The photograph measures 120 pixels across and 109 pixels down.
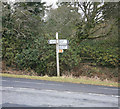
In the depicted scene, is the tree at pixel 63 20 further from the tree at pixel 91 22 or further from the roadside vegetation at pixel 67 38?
the tree at pixel 91 22

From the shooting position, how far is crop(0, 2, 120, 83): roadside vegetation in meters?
21.2

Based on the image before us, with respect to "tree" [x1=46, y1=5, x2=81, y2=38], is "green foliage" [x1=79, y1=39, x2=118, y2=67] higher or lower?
lower

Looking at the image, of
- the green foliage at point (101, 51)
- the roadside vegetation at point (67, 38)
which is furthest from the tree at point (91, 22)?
the green foliage at point (101, 51)

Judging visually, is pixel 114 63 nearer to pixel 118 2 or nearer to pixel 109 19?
pixel 109 19

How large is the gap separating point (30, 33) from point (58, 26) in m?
3.53

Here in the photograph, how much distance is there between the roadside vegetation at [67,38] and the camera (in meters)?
21.2

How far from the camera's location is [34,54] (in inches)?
845

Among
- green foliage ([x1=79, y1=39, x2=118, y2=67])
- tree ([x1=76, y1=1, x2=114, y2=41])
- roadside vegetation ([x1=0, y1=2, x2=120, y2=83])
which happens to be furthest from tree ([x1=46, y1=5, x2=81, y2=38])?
green foliage ([x1=79, y1=39, x2=118, y2=67])

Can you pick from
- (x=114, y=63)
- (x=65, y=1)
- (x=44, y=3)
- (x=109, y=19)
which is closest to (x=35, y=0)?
(x=44, y=3)

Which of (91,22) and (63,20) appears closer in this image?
(63,20)

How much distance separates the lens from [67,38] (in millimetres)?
21656

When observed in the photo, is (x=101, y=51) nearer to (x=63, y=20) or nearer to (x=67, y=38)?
(x=67, y=38)

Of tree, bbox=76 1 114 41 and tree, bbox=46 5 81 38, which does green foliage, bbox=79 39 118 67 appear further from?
tree, bbox=46 5 81 38

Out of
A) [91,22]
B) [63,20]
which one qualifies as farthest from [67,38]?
[91,22]
